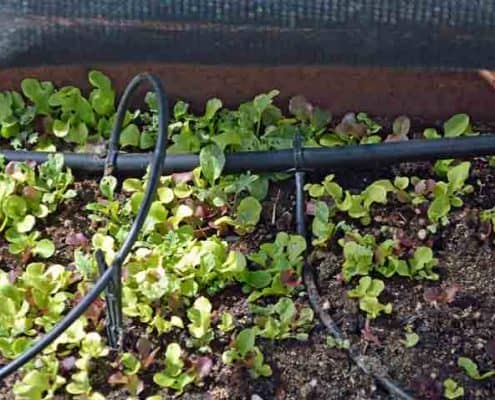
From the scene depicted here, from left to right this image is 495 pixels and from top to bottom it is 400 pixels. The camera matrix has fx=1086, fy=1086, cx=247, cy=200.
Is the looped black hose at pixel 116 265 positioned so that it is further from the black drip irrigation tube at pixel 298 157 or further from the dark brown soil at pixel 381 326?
the black drip irrigation tube at pixel 298 157

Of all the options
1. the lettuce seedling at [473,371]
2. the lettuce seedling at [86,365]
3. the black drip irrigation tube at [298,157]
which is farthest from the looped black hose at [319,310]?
the lettuce seedling at [86,365]

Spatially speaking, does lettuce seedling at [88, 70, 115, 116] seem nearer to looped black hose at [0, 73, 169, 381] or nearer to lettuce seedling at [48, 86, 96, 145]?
lettuce seedling at [48, 86, 96, 145]

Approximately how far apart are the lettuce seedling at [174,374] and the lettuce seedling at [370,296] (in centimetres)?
30

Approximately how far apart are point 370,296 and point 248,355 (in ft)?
0.75

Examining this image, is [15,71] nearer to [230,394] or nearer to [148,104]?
[148,104]

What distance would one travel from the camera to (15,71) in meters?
2.03

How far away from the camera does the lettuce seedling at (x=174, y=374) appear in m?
1.60

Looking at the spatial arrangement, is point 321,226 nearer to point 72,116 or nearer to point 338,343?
point 338,343

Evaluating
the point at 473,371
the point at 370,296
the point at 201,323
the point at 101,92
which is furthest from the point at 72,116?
the point at 473,371

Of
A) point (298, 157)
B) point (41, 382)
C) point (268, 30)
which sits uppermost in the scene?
point (268, 30)

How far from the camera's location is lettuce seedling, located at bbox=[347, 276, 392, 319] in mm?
1706

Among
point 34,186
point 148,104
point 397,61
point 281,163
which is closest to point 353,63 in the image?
point 397,61

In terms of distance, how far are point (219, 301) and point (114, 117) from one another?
0.45m

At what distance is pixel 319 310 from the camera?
172cm
